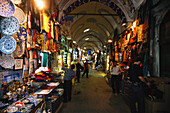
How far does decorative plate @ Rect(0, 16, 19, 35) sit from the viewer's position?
251cm

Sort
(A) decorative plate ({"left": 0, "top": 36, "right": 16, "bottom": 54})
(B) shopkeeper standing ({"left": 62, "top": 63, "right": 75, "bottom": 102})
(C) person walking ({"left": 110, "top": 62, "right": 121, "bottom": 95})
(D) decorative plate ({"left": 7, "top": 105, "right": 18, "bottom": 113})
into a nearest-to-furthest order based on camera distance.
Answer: (D) decorative plate ({"left": 7, "top": 105, "right": 18, "bottom": 113})
(A) decorative plate ({"left": 0, "top": 36, "right": 16, "bottom": 54})
(B) shopkeeper standing ({"left": 62, "top": 63, "right": 75, "bottom": 102})
(C) person walking ({"left": 110, "top": 62, "right": 121, "bottom": 95})

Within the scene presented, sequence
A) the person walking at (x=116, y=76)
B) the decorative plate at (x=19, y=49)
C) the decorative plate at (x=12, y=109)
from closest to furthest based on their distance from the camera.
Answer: the decorative plate at (x=12, y=109)
the decorative plate at (x=19, y=49)
the person walking at (x=116, y=76)

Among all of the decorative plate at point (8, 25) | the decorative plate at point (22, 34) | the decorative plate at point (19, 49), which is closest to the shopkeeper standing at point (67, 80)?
the decorative plate at point (19, 49)

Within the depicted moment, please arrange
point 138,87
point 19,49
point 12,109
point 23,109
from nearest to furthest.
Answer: point 12,109
point 23,109
point 19,49
point 138,87

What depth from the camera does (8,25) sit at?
2.57m

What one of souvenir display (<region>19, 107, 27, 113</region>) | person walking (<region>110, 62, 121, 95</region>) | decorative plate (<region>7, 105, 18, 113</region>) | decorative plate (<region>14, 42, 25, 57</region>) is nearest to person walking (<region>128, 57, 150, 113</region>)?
person walking (<region>110, 62, 121, 95</region>)

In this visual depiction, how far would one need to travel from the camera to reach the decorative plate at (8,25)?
8.24 feet

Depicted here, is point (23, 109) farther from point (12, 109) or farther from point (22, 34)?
point (22, 34)

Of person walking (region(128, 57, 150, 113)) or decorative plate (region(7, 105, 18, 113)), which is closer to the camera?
decorative plate (region(7, 105, 18, 113))

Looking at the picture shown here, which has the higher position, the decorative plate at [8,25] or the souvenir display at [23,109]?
the decorative plate at [8,25]

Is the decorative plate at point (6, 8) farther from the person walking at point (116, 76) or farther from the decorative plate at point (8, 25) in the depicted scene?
the person walking at point (116, 76)

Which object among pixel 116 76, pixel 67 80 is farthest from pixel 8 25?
pixel 116 76

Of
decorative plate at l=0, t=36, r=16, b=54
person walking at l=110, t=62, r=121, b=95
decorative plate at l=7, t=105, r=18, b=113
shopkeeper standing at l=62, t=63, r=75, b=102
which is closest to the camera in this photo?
decorative plate at l=7, t=105, r=18, b=113

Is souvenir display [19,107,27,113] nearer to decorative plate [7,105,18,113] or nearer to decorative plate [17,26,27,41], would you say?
decorative plate [7,105,18,113]
